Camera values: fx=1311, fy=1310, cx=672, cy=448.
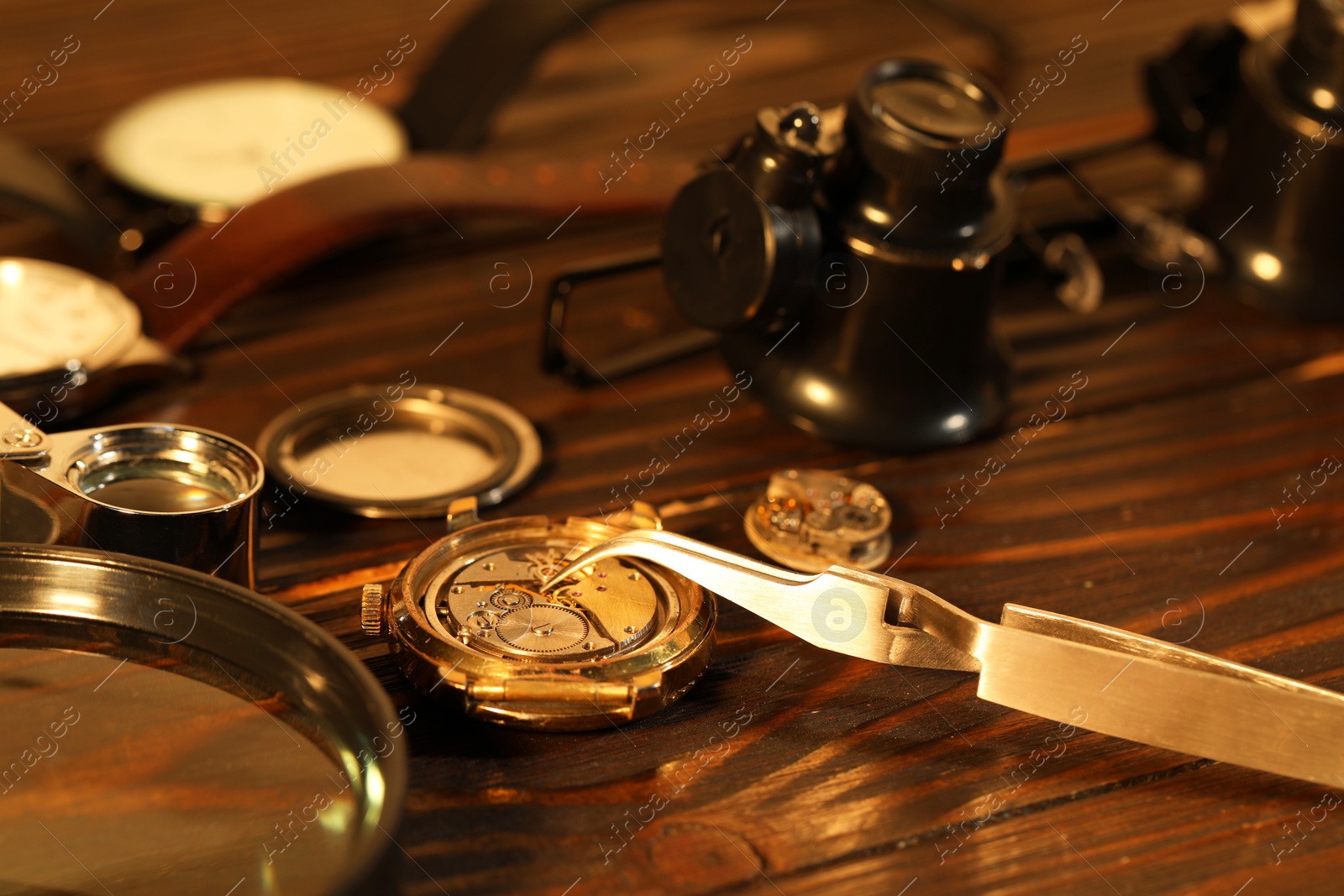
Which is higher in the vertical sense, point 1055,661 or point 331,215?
point 331,215

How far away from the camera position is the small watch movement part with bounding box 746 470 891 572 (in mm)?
770

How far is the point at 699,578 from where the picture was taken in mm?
656

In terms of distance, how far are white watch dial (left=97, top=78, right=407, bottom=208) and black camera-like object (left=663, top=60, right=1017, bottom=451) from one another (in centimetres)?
42

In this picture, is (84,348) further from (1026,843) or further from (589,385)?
(1026,843)

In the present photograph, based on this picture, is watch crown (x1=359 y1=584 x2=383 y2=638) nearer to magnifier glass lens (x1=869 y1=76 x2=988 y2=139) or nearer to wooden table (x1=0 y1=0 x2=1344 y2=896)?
wooden table (x1=0 y1=0 x2=1344 y2=896)

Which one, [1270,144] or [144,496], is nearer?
[144,496]

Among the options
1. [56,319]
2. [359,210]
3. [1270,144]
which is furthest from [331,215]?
[1270,144]

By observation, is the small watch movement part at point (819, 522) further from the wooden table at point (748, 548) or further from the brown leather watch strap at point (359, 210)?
the brown leather watch strap at point (359, 210)

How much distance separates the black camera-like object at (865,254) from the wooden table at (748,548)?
0.13 ft

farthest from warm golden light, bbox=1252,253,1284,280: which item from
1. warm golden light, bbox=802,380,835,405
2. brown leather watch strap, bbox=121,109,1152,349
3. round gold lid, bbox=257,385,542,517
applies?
round gold lid, bbox=257,385,542,517

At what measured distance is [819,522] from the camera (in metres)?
0.78

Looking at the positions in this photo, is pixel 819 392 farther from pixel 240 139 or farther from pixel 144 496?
pixel 240 139

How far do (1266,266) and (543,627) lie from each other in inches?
29.5

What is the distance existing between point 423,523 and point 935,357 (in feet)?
1.15
